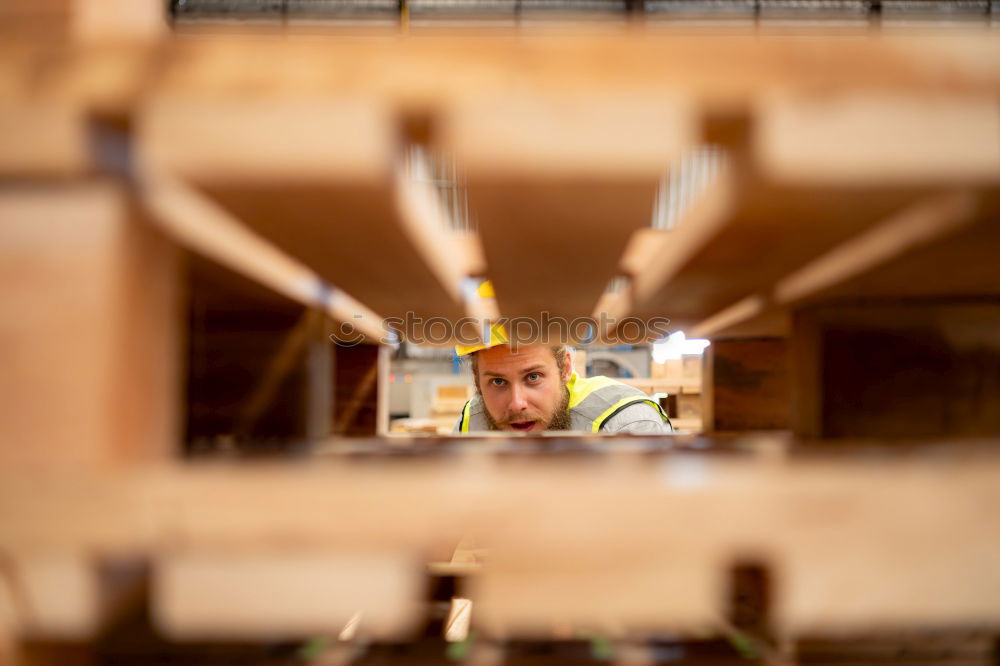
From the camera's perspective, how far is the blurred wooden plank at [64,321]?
50 cm

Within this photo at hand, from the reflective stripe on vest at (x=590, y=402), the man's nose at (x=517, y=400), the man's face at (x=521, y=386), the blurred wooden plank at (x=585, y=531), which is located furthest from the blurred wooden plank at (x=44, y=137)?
the reflective stripe on vest at (x=590, y=402)

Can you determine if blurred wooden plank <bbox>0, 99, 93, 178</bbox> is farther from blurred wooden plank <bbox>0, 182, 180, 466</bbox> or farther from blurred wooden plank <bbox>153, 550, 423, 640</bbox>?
blurred wooden plank <bbox>153, 550, 423, 640</bbox>

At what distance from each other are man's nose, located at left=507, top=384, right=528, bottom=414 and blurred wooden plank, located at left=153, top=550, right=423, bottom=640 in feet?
8.10

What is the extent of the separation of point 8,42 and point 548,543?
24.0 inches

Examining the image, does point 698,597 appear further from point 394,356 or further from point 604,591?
point 394,356

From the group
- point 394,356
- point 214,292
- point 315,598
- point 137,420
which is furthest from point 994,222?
point 394,356

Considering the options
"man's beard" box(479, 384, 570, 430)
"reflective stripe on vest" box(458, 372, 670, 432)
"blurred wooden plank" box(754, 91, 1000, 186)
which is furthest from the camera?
"reflective stripe on vest" box(458, 372, 670, 432)

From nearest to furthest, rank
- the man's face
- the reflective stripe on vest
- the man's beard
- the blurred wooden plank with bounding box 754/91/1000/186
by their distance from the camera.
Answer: the blurred wooden plank with bounding box 754/91/1000/186
the man's face
the man's beard
the reflective stripe on vest

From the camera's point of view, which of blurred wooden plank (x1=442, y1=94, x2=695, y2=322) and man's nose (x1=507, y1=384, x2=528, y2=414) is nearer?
blurred wooden plank (x1=442, y1=94, x2=695, y2=322)

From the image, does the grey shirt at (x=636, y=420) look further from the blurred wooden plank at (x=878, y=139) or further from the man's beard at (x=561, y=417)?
the blurred wooden plank at (x=878, y=139)

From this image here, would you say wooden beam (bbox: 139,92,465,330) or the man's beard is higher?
wooden beam (bbox: 139,92,465,330)

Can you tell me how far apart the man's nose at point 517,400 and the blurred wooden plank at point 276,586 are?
2.47 metres

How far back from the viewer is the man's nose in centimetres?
297

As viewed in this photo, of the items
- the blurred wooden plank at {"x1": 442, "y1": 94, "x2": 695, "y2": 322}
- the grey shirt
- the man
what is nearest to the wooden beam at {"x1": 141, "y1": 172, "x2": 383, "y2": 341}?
the blurred wooden plank at {"x1": 442, "y1": 94, "x2": 695, "y2": 322}
